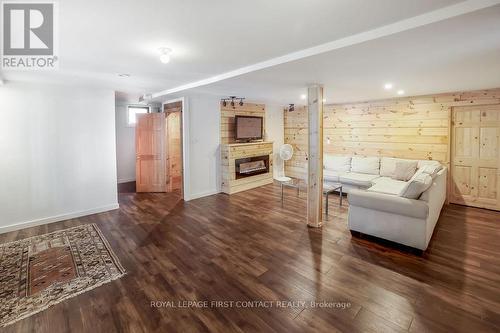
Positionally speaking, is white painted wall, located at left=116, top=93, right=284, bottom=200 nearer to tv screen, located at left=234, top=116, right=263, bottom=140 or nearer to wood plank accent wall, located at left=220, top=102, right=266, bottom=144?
wood plank accent wall, located at left=220, top=102, right=266, bottom=144

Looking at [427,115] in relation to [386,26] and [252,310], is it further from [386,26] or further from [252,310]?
[252,310]

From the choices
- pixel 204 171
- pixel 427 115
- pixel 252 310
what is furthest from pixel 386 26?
pixel 204 171

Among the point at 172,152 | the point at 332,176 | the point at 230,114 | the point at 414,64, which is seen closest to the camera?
the point at 414,64

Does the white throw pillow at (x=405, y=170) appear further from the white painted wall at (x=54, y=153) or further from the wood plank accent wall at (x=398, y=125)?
the white painted wall at (x=54, y=153)

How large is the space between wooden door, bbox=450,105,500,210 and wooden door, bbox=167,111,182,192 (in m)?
6.09

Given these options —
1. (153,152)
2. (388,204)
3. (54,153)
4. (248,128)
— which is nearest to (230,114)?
(248,128)

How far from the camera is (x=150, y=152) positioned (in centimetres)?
618

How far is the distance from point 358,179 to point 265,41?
3885mm

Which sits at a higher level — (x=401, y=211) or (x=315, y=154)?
(x=315, y=154)

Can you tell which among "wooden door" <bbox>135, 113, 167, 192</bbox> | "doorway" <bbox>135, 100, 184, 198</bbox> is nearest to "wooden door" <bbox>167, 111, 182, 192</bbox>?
"doorway" <bbox>135, 100, 184, 198</bbox>

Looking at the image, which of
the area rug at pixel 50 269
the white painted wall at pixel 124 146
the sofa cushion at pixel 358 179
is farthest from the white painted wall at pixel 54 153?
the sofa cushion at pixel 358 179

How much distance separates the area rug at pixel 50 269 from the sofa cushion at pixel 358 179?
448cm

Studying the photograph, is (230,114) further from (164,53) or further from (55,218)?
(55,218)

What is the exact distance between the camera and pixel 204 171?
5.84 metres
